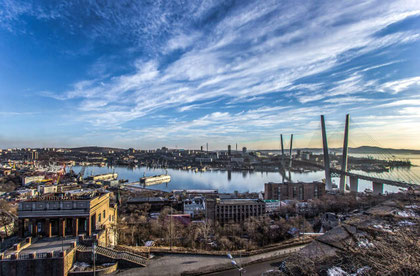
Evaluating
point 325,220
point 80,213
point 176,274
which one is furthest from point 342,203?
point 80,213

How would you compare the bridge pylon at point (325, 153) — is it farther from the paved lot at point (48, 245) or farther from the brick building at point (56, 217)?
the paved lot at point (48, 245)

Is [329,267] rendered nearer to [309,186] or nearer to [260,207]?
[260,207]

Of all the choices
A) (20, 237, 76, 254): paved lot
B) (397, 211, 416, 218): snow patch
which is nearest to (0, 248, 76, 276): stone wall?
(20, 237, 76, 254): paved lot

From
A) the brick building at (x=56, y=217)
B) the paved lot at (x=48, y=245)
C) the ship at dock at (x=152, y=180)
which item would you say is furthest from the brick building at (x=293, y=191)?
the ship at dock at (x=152, y=180)

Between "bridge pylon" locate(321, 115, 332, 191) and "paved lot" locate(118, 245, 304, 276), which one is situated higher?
"bridge pylon" locate(321, 115, 332, 191)

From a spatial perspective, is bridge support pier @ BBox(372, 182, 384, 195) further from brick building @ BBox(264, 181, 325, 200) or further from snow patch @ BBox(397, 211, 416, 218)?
snow patch @ BBox(397, 211, 416, 218)

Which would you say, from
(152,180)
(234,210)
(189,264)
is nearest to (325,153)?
(234,210)
